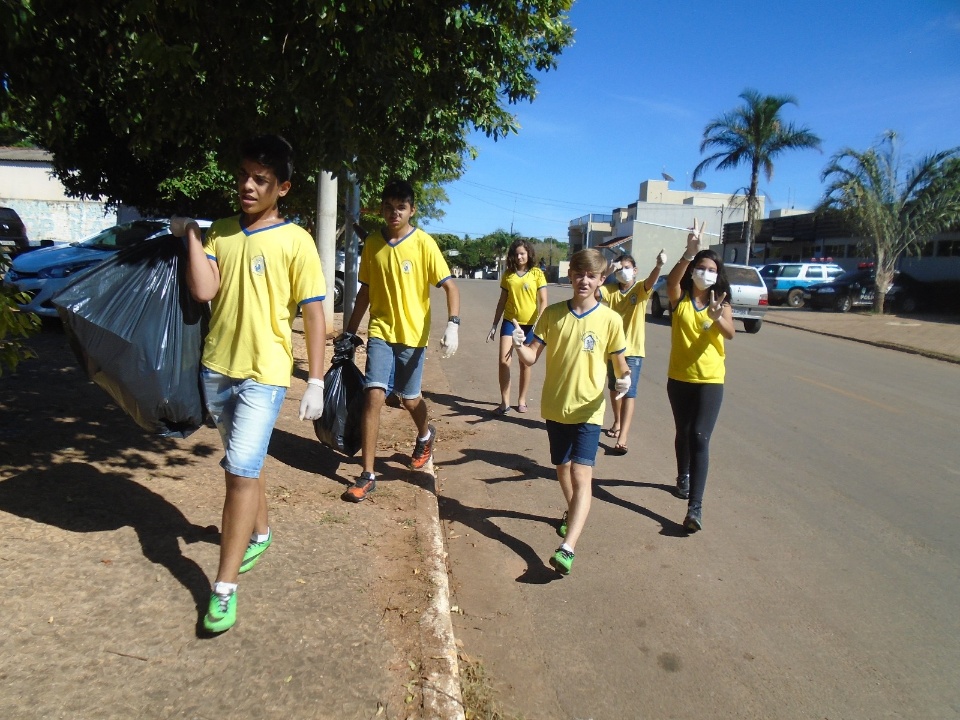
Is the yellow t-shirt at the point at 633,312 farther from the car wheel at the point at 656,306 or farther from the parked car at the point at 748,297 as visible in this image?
the car wheel at the point at 656,306

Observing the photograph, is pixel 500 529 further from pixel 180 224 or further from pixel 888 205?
pixel 888 205

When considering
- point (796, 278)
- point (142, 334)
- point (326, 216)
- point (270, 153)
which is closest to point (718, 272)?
point (270, 153)

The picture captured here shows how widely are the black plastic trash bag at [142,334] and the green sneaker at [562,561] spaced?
6.17 ft

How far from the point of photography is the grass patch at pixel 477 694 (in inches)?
116

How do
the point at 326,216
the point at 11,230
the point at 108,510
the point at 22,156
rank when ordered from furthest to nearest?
the point at 22,156
the point at 11,230
the point at 326,216
the point at 108,510

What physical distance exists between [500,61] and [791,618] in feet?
13.9

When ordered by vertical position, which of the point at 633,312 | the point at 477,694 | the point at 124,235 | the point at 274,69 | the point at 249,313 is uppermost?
the point at 274,69

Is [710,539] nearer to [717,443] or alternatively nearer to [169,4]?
[717,443]

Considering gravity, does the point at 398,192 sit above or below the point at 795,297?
above

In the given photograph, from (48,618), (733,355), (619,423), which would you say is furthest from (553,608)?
(733,355)

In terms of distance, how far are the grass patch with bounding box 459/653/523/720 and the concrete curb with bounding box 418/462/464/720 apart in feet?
0.20

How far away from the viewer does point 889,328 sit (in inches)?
812

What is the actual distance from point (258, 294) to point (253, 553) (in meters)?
1.26

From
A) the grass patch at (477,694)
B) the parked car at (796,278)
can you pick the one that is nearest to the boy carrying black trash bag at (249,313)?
the grass patch at (477,694)
